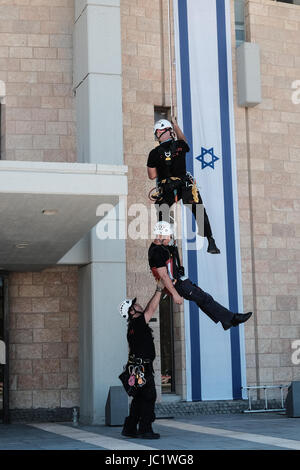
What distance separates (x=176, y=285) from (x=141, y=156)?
6604 millimetres

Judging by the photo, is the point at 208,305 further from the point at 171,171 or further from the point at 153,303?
the point at 171,171

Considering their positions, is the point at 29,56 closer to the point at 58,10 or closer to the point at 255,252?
the point at 58,10

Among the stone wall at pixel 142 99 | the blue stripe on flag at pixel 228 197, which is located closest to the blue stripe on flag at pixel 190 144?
the stone wall at pixel 142 99

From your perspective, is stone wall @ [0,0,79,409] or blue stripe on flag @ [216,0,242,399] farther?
blue stripe on flag @ [216,0,242,399]

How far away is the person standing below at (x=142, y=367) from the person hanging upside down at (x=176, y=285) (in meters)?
0.70

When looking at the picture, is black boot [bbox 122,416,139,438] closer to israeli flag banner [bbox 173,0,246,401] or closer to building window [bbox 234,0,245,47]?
israeli flag banner [bbox 173,0,246,401]

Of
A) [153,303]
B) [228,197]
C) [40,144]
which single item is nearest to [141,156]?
[228,197]

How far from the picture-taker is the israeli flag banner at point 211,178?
1672 cm

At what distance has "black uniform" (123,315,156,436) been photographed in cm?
1152

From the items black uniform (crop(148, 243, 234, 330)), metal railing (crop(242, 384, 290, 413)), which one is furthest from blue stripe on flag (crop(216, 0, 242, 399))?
black uniform (crop(148, 243, 234, 330))

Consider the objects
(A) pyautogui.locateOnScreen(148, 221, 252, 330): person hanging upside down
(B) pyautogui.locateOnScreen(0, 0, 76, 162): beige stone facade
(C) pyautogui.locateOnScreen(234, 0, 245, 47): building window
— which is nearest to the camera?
(A) pyautogui.locateOnScreen(148, 221, 252, 330): person hanging upside down

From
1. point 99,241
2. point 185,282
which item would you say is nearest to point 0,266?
point 99,241

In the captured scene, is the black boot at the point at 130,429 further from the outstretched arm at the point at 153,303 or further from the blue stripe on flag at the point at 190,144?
the blue stripe on flag at the point at 190,144
